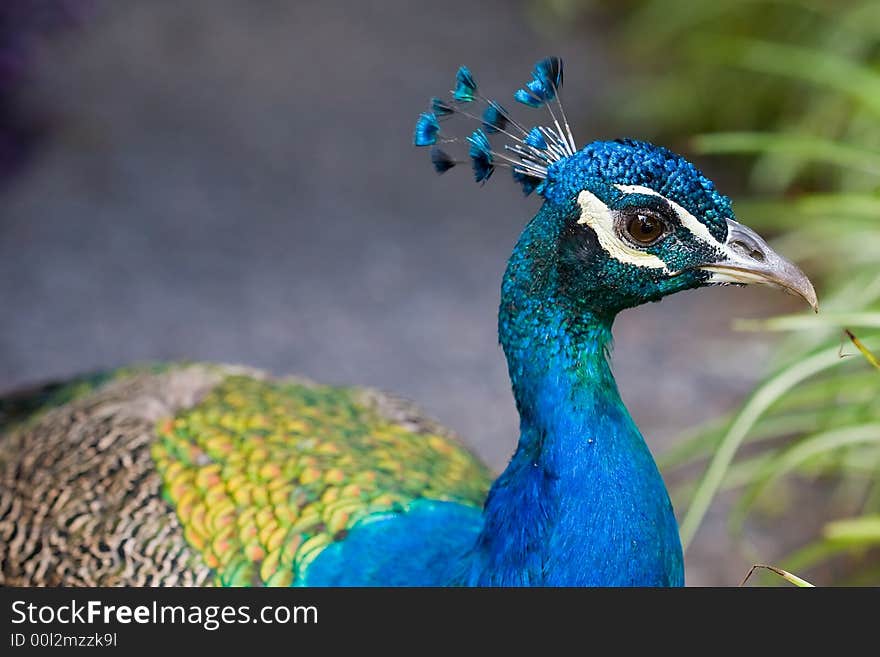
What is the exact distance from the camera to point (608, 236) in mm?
1349

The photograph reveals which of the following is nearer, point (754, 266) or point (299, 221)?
point (754, 266)

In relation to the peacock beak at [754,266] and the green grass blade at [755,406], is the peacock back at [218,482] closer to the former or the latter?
the green grass blade at [755,406]

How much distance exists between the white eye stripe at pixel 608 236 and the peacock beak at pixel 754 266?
7 cm

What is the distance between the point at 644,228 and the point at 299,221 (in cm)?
260

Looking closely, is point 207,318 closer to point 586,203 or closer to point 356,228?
point 356,228

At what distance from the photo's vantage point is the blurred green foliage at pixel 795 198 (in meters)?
1.94

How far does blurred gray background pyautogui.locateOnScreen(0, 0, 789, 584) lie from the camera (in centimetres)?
323

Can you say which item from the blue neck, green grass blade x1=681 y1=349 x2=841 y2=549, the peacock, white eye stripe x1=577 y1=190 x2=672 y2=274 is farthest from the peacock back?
white eye stripe x1=577 y1=190 x2=672 y2=274

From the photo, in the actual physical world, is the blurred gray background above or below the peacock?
above

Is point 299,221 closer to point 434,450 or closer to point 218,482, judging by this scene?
point 434,450

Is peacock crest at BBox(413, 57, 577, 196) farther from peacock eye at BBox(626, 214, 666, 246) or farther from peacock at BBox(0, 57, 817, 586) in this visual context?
peacock eye at BBox(626, 214, 666, 246)

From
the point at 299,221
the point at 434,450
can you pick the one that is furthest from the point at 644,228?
the point at 299,221

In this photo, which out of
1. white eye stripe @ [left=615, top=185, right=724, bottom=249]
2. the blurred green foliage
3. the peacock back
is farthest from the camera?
the blurred green foliage

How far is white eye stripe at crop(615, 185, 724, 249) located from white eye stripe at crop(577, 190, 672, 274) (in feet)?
0.12
